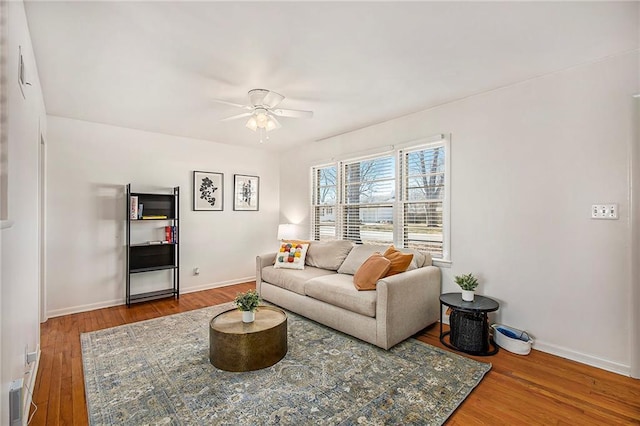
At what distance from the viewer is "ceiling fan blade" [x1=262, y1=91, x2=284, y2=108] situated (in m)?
2.95

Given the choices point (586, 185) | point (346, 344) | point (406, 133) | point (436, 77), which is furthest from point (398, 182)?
point (346, 344)

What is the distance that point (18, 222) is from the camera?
71.7 inches

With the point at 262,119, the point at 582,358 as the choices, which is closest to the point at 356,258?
the point at 262,119

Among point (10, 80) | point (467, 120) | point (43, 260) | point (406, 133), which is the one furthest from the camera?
point (406, 133)

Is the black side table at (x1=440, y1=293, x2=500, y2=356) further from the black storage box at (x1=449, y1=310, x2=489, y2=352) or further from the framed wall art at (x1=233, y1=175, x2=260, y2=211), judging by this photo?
the framed wall art at (x1=233, y1=175, x2=260, y2=211)

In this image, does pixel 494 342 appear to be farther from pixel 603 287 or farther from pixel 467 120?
pixel 467 120

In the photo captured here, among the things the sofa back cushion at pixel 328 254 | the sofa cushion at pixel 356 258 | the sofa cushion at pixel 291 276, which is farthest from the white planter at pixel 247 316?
the sofa back cushion at pixel 328 254

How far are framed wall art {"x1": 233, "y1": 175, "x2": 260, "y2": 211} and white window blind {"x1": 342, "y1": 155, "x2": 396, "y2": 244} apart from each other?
5.87 feet

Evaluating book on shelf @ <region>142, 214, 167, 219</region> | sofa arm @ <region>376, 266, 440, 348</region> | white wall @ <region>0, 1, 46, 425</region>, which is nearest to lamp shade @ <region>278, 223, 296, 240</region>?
book on shelf @ <region>142, 214, 167, 219</region>

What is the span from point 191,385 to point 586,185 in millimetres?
3541

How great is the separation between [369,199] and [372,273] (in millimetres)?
1625

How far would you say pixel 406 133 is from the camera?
390 centimetres

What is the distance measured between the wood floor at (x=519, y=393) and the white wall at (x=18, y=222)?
31 centimetres

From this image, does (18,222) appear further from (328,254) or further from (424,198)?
(424,198)
